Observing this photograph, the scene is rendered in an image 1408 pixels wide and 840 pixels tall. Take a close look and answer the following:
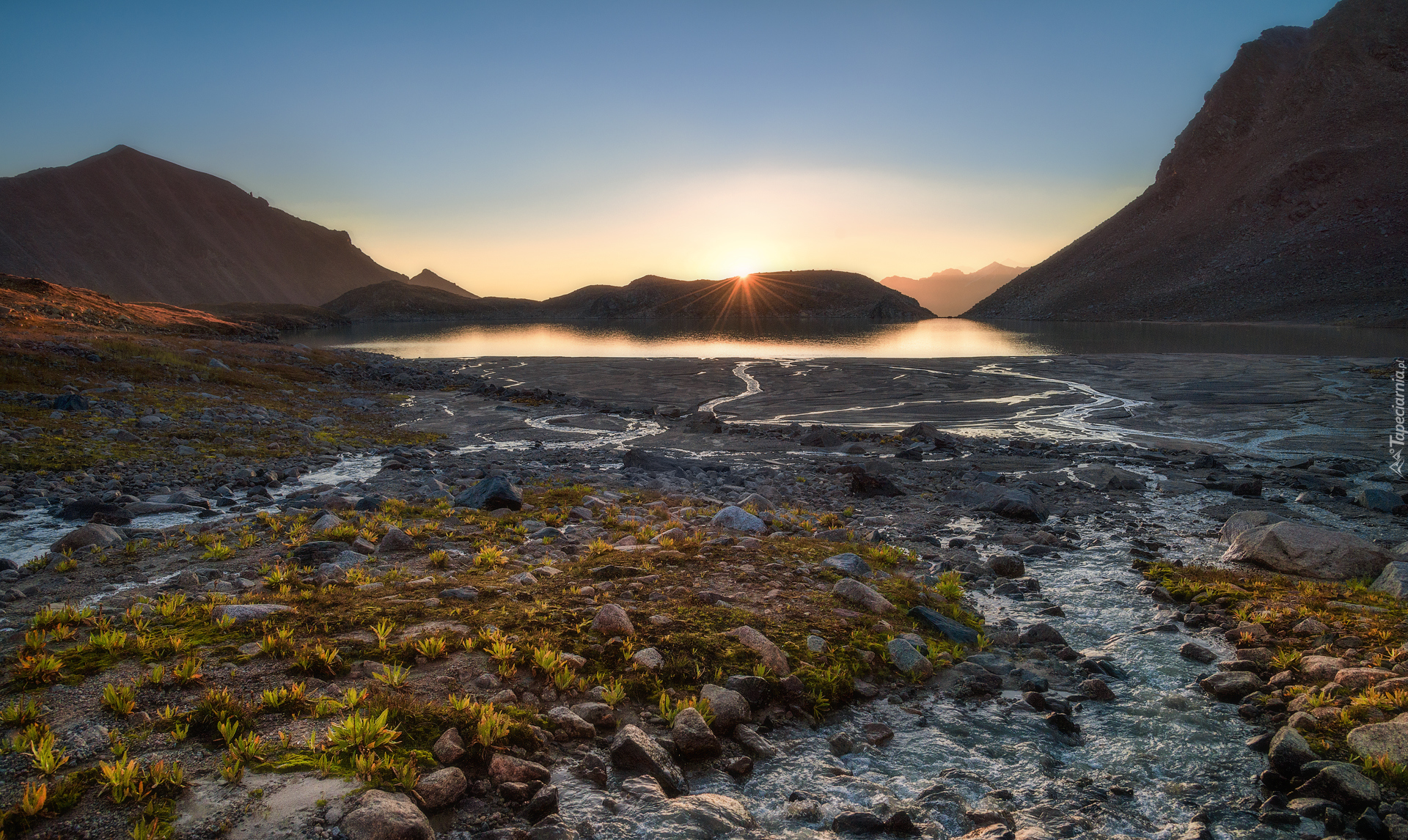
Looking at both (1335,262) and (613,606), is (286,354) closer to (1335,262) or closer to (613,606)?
(613,606)

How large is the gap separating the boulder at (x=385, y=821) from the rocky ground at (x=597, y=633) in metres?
0.02

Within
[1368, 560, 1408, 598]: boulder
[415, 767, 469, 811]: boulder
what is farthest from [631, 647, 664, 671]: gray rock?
[1368, 560, 1408, 598]: boulder

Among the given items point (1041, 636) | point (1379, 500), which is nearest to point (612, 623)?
point (1041, 636)

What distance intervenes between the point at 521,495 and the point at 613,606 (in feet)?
21.8

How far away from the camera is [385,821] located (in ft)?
13.0

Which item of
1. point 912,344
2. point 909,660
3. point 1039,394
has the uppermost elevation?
point 912,344

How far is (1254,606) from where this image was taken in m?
8.30

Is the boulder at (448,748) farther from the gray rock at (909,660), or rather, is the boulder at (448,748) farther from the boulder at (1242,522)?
the boulder at (1242,522)

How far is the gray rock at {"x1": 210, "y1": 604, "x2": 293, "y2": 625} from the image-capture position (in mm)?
6648

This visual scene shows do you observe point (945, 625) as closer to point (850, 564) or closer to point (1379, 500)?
point (850, 564)

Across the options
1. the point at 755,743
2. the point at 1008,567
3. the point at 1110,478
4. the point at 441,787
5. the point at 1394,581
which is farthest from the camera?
the point at 1110,478

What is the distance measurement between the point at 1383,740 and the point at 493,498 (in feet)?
39.1

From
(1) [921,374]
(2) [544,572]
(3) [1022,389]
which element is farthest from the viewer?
(1) [921,374]

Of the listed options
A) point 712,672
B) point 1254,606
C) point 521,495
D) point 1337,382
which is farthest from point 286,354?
point 1337,382
